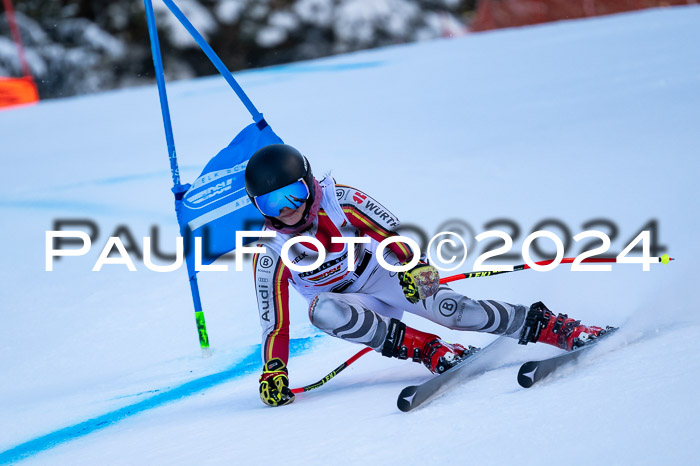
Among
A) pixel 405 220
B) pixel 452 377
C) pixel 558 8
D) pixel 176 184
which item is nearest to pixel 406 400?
pixel 452 377

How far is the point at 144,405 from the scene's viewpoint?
3.56m

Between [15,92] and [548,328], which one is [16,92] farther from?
[548,328]

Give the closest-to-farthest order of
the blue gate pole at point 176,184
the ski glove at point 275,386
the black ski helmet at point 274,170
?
the black ski helmet at point 274,170 → the ski glove at point 275,386 → the blue gate pole at point 176,184

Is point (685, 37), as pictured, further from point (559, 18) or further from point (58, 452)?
point (58, 452)

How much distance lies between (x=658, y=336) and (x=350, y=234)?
1.08m

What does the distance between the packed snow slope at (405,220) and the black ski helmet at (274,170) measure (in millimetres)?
745

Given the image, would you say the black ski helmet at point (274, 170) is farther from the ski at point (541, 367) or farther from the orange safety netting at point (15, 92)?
the orange safety netting at point (15, 92)

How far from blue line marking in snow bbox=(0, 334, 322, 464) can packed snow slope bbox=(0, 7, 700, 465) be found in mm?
16

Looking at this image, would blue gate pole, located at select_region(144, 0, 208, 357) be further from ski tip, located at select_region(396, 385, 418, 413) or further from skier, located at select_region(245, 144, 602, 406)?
ski tip, located at select_region(396, 385, 418, 413)

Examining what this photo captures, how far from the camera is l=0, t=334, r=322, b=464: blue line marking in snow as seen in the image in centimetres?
324

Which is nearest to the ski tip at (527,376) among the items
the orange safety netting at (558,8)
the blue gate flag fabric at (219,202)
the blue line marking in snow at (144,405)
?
the blue line marking in snow at (144,405)

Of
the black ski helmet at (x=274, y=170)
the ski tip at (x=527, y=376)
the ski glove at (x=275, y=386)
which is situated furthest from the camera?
the ski glove at (x=275, y=386)

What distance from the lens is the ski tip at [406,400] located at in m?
2.51

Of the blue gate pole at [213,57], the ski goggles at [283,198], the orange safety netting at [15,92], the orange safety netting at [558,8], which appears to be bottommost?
the ski goggles at [283,198]
